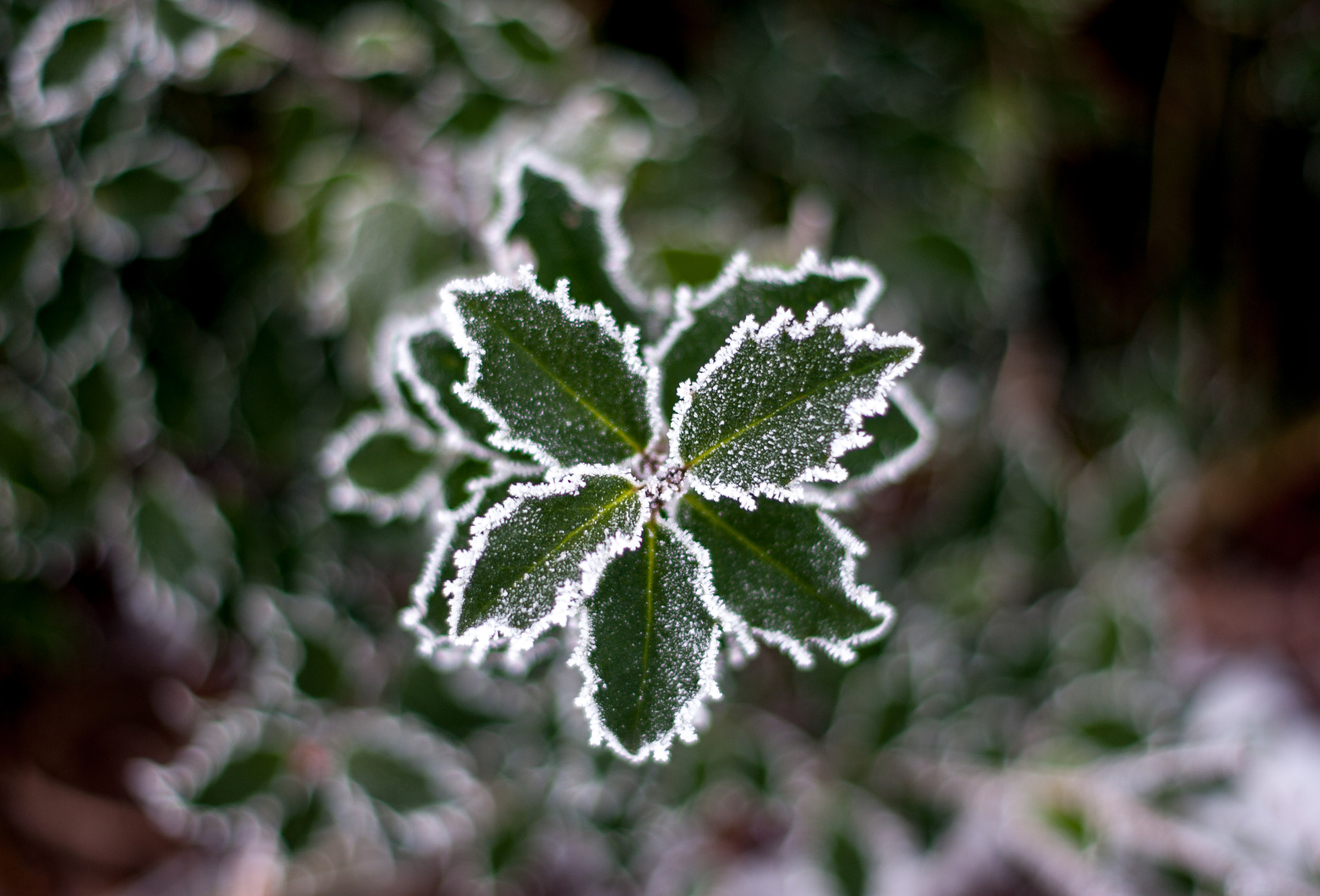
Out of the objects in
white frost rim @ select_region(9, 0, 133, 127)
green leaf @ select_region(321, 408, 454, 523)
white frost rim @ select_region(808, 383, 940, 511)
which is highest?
white frost rim @ select_region(808, 383, 940, 511)

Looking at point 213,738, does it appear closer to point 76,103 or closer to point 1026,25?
point 76,103

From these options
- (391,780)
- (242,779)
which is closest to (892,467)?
(391,780)

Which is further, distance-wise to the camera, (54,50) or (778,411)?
(54,50)

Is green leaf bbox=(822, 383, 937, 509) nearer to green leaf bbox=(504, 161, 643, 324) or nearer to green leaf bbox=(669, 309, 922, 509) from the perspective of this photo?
green leaf bbox=(669, 309, 922, 509)

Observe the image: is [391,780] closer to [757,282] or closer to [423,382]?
[423,382]

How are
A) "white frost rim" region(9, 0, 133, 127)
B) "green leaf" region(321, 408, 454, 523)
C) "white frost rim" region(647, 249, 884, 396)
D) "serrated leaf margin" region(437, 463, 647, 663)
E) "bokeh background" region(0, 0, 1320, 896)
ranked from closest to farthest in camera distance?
1. "serrated leaf margin" region(437, 463, 647, 663)
2. "white frost rim" region(647, 249, 884, 396)
3. "green leaf" region(321, 408, 454, 523)
4. "white frost rim" region(9, 0, 133, 127)
5. "bokeh background" region(0, 0, 1320, 896)

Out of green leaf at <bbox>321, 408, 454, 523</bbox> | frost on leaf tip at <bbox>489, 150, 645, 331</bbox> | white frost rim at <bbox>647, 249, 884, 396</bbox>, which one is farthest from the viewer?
green leaf at <bbox>321, 408, 454, 523</bbox>

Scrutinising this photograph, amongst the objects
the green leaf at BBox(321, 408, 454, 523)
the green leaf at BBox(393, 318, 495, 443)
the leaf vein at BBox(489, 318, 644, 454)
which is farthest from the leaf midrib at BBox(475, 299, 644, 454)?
the green leaf at BBox(321, 408, 454, 523)

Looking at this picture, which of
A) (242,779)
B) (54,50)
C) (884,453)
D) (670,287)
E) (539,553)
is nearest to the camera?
(539,553)

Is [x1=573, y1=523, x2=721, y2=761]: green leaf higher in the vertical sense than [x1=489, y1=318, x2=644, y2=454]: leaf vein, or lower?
lower

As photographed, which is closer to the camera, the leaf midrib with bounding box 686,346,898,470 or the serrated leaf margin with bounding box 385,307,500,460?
the leaf midrib with bounding box 686,346,898,470
